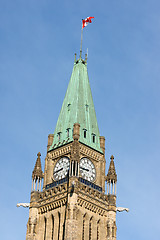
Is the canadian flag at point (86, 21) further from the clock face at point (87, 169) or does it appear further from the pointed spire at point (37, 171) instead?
the pointed spire at point (37, 171)

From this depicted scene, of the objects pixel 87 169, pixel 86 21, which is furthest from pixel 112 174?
pixel 86 21

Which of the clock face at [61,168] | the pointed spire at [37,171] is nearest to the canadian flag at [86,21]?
the clock face at [61,168]

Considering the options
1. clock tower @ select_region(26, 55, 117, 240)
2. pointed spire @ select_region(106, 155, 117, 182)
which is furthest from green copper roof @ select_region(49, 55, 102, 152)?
pointed spire @ select_region(106, 155, 117, 182)

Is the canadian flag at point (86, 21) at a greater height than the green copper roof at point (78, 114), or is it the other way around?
the canadian flag at point (86, 21)

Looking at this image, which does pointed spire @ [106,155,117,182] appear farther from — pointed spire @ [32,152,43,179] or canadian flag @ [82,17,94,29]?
canadian flag @ [82,17,94,29]

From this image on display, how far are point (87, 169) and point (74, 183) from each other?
5456 mm

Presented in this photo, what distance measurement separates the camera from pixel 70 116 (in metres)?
78.8

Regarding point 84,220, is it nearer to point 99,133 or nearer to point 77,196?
point 77,196

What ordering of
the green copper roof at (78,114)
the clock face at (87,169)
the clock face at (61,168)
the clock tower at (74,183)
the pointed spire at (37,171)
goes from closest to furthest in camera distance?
the clock tower at (74,183)
the clock face at (61,168)
the clock face at (87,169)
the pointed spire at (37,171)
the green copper roof at (78,114)

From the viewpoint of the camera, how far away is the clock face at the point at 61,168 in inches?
2918

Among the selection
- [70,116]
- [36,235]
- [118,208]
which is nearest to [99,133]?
[70,116]

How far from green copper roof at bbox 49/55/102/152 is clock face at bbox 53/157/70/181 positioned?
228 centimetres

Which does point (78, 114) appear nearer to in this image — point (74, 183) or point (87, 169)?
point (87, 169)

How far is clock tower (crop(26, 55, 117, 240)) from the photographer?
6969cm
